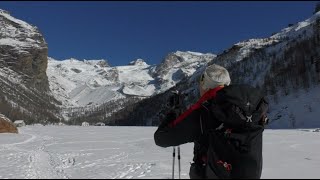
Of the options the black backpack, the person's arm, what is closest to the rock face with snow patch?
the person's arm

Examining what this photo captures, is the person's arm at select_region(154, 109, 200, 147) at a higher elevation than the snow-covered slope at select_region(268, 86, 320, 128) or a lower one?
lower

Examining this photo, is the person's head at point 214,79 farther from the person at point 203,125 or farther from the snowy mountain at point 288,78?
the snowy mountain at point 288,78

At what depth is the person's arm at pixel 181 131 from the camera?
13.1ft

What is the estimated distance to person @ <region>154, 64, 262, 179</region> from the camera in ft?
13.1

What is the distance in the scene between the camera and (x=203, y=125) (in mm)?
4027

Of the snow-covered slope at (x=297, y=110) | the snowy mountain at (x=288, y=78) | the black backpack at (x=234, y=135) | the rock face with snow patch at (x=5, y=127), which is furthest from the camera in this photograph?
the snowy mountain at (x=288, y=78)

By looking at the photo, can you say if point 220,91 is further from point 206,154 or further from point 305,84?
point 305,84

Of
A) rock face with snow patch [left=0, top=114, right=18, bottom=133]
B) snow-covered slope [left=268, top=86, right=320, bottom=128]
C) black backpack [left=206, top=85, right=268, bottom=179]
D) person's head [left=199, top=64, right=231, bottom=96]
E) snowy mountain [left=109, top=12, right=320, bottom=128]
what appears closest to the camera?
black backpack [left=206, top=85, right=268, bottom=179]

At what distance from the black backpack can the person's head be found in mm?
173

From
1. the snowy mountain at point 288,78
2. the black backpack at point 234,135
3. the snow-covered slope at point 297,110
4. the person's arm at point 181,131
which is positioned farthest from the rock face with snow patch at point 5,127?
the snow-covered slope at point 297,110

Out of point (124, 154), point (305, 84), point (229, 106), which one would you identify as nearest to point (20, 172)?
point (124, 154)

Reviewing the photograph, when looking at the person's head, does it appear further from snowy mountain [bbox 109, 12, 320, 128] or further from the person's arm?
snowy mountain [bbox 109, 12, 320, 128]

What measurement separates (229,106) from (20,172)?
28.8 ft

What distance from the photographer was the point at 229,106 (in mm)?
3898
